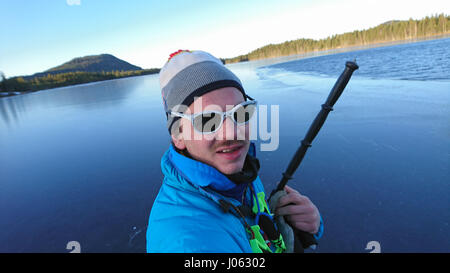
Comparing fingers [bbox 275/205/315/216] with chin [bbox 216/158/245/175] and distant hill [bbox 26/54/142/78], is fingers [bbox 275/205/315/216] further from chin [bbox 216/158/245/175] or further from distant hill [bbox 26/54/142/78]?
distant hill [bbox 26/54/142/78]

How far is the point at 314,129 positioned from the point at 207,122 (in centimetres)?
74

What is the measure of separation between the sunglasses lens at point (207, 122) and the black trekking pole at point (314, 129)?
0.65 m

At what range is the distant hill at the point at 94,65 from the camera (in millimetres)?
165262

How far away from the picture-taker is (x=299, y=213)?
1717mm

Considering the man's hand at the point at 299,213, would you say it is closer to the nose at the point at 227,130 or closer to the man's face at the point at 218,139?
the man's face at the point at 218,139

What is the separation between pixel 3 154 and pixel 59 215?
23.0 ft

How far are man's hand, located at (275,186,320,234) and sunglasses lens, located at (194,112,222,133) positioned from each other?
933 millimetres

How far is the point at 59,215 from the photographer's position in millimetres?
4195

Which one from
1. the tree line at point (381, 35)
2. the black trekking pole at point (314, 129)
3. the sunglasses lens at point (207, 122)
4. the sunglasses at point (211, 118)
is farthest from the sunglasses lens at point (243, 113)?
the tree line at point (381, 35)

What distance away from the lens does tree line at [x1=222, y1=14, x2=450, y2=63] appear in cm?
6884

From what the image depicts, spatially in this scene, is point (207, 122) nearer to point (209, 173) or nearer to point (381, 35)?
point (209, 173)

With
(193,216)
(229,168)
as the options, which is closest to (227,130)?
(229,168)
